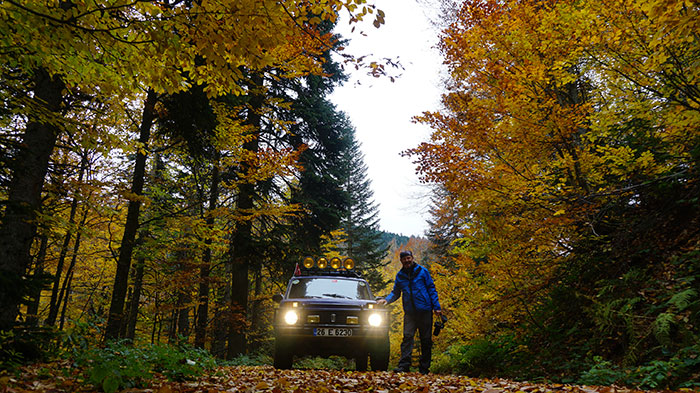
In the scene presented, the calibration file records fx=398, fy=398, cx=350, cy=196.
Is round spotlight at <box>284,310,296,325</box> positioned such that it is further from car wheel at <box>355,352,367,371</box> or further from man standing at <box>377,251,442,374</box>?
man standing at <box>377,251,442,374</box>

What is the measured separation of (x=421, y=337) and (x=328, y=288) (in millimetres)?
2013

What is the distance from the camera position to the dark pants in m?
7.03

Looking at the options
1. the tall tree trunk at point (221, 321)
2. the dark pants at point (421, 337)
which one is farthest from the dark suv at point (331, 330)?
the tall tree trunk at point (221, 321)

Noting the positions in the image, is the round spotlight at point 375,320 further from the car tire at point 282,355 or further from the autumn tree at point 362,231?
the autumn tree at point 362,231

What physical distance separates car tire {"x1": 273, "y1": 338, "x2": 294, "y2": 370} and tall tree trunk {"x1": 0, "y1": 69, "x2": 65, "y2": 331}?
3.75m

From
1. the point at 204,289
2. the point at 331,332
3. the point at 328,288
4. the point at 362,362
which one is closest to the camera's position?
the point at 331,332

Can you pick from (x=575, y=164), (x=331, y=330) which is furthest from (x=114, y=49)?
(x=575, y=164)

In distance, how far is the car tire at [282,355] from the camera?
6.91m

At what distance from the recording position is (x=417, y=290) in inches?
283

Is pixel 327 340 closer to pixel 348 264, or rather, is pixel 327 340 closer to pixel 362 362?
pixel 362 362

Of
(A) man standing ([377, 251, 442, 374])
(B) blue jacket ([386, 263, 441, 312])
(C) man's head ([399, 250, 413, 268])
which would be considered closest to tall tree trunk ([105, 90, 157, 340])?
(C) man's head ([399, 250, 413, 268])

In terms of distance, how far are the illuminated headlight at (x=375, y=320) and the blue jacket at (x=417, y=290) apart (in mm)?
388

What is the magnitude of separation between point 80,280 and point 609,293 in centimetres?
2315

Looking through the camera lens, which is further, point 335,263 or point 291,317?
point 335,263
